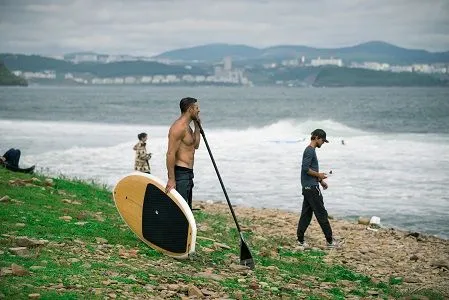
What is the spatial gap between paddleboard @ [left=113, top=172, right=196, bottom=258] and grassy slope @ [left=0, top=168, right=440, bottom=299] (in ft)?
0.59

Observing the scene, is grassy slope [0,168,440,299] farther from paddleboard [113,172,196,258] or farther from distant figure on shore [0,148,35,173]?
distant figure on shore [0,148,35,173]

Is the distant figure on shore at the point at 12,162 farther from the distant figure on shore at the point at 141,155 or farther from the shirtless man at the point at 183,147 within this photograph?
the shirtless man at the point at 183,147

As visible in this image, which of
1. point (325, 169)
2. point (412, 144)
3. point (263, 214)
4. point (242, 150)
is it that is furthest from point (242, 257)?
point (412, 144)

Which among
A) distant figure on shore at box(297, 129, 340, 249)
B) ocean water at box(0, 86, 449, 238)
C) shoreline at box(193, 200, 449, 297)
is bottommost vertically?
ocean water at box(0, 86, 449, 238)

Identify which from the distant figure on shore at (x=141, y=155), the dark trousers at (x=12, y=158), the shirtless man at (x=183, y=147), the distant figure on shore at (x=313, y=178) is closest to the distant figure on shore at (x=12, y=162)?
the dark trousers at (x=12, y=158)

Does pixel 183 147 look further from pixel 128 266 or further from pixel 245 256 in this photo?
pixel 128 266

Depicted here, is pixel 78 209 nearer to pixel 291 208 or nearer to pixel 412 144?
pixel 291 208

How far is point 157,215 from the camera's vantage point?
8.60 m

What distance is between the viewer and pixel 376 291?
8656 mm

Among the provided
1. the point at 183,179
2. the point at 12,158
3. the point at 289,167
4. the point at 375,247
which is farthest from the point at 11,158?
the point at 289,167

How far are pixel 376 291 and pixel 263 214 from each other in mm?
7602

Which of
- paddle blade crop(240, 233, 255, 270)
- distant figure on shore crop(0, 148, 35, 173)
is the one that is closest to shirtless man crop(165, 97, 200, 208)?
paddle blade crop(240, 233, 255, 270)

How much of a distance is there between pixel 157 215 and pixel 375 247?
5.50 m

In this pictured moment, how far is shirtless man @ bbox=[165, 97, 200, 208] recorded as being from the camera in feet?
28.2
